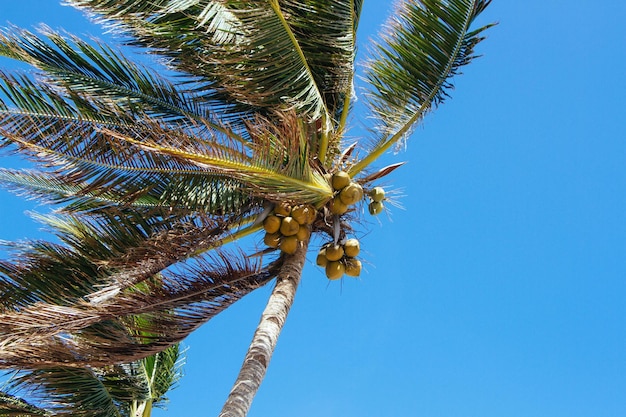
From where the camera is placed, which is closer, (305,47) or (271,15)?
(271,15)

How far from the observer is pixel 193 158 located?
14.8 ft

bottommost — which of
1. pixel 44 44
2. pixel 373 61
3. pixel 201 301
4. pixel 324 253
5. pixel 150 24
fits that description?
pixel 201 301

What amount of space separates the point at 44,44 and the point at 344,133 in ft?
9.63

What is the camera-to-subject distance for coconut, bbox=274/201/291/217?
5703 mm

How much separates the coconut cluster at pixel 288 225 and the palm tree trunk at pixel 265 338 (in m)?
0.16

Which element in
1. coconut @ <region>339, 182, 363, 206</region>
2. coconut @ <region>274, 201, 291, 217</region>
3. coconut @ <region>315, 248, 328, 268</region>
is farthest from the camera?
coconut @ <region>315, 248, 328, 268</region>

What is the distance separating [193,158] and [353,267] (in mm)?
2075

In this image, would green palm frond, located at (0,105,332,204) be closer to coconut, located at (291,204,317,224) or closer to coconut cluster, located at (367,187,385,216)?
coconut, located at (291,204,317,224)

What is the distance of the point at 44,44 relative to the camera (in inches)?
241

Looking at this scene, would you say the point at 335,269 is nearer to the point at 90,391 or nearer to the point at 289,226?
the point at 289,226

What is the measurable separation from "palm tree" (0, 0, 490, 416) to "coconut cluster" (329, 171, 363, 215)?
0.01 metres

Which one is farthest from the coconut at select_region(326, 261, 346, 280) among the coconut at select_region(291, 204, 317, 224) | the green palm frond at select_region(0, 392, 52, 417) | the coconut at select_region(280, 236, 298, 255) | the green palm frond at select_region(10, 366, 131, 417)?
the green palm frond at select_region(0, 392, 52, 417)

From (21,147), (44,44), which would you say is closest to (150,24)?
(44,44)

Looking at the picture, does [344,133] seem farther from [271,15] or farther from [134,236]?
A: [134,236]
